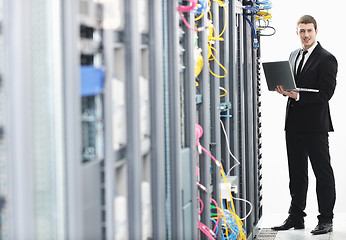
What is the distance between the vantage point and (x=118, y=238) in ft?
5.99

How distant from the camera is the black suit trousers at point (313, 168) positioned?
14.9 feet

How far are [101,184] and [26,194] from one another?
355mm

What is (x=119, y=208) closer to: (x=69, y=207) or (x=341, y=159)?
(x=69, y=207)

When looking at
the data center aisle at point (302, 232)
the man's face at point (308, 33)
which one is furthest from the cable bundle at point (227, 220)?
the man's face at point (308, 33)

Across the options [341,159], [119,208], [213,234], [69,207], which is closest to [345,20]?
[341,159]

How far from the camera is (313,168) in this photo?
464 centimetres

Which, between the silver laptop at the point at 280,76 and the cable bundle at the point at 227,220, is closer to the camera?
the cable bundle at the point at 227,220

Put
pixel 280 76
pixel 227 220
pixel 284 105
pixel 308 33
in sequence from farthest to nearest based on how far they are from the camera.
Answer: pixel 284 105 < pixel 308 33 < pixel 280 76 < pixel 227 220

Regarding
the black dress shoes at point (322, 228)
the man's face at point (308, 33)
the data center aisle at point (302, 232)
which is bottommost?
the data center aisle at point (302, 232)

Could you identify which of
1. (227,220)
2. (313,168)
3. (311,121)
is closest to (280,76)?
(311,121)

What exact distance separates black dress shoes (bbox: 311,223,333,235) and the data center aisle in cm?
3

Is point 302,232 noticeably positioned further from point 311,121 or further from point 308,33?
point 308,33

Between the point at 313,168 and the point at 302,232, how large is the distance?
50 centimetres

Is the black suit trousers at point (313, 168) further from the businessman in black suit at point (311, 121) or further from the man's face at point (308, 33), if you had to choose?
the man's face at point (308, 33)
